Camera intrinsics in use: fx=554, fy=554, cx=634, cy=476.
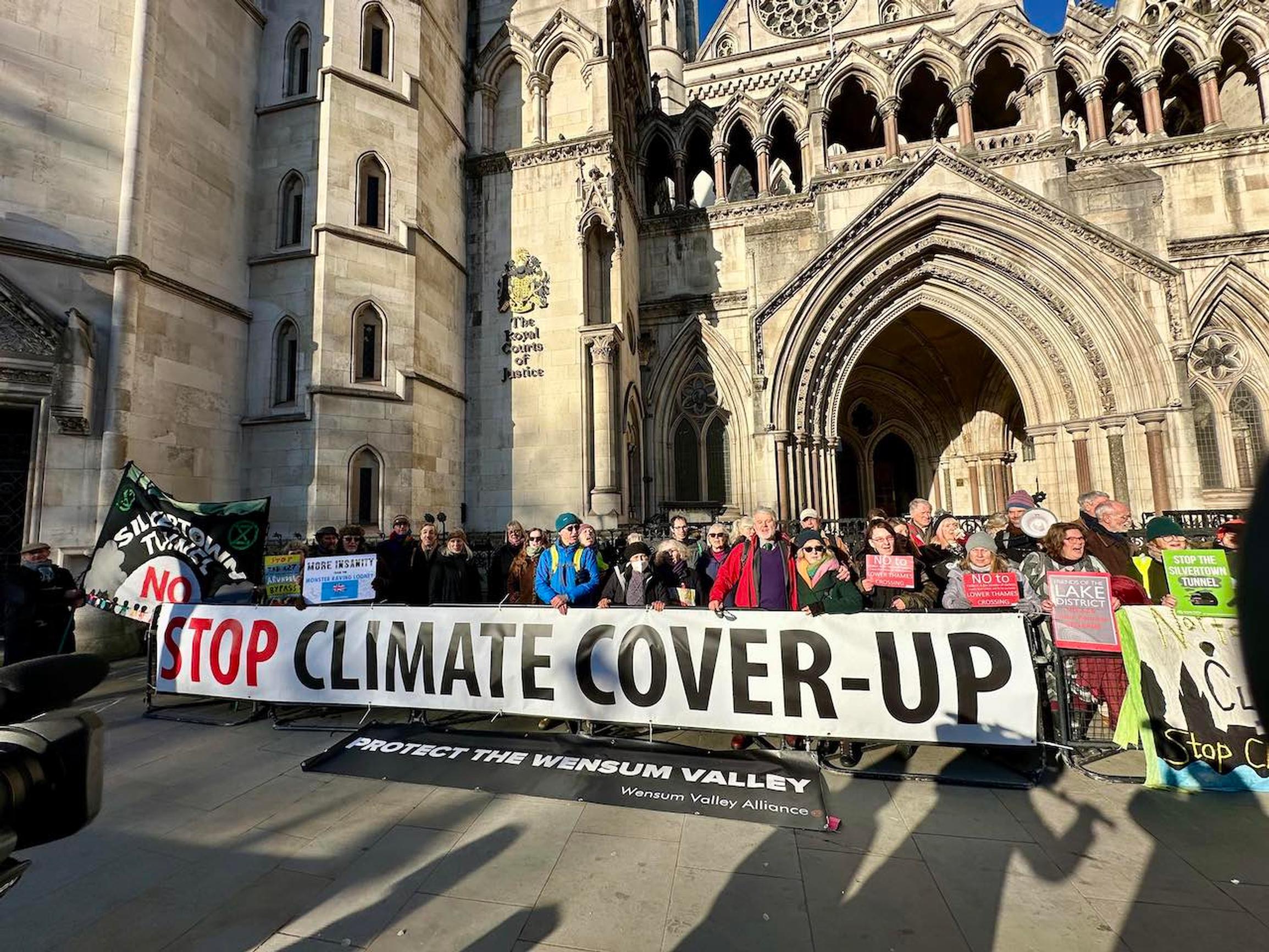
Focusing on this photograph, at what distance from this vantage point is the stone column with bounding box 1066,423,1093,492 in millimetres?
13148

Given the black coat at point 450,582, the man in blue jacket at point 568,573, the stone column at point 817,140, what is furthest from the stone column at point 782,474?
the black coat at point 450,582

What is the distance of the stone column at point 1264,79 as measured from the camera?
Result: 13.7 m

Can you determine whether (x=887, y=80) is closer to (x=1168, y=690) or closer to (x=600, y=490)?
(x=600, y=490)

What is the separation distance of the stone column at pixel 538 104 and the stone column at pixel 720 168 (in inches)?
203

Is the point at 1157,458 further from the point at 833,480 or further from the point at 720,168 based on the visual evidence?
the point at 720,168

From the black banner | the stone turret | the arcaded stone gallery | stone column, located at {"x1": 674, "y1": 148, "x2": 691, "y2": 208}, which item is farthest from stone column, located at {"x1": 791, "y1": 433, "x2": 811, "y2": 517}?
the stone turret

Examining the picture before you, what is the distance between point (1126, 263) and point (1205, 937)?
603 inches

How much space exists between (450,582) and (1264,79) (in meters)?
22.3

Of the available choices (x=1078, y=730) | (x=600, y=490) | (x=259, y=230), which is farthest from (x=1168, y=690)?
(x=259, y=230)

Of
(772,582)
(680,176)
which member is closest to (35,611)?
(772,582)

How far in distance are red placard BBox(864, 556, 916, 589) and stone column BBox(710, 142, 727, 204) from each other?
1398 cm

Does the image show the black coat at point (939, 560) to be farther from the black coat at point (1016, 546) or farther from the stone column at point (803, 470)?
the stone column at point (803, 470)

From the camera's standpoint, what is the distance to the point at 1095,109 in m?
14.4

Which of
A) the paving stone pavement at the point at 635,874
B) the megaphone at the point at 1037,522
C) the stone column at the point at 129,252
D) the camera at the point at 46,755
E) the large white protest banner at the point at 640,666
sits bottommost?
the paving stone pavement at the point at 635,874
